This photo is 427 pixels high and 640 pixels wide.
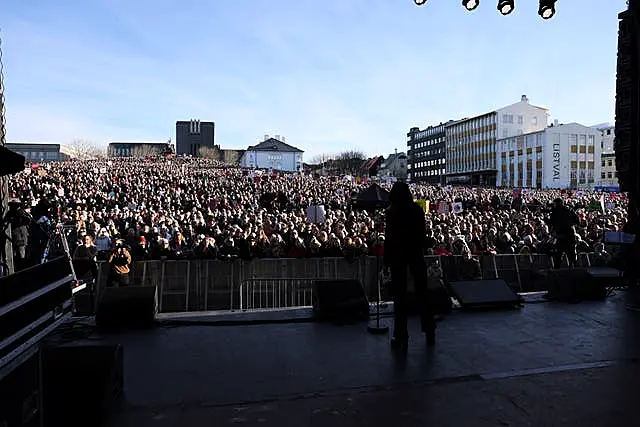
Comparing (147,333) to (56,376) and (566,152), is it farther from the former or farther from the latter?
(566,152)

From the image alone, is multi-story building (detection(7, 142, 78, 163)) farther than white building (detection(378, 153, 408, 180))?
No

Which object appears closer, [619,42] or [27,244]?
[619,42]

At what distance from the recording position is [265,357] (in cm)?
516

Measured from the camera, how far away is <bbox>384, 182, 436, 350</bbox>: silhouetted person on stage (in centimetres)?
527

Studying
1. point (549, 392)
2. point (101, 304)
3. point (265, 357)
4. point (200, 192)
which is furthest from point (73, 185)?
point (549, 392)

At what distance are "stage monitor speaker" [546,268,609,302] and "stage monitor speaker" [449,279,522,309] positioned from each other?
0.95m

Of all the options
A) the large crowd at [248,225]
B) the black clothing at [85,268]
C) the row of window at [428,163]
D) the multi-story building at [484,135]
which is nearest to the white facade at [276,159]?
the row of window at [428,163]

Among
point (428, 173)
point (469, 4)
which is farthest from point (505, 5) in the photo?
point (428, 173)

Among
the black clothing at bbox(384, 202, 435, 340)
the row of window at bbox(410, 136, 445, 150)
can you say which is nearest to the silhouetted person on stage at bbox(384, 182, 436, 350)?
the black clothing at bbox(384, 202, 435, 340)

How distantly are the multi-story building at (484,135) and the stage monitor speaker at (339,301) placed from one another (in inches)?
3998

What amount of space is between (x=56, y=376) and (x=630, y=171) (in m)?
7.58

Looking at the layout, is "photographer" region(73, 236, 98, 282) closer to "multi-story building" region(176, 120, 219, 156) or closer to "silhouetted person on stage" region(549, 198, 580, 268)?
"silhouetted person on stage" region(549, 198, 580, 268)

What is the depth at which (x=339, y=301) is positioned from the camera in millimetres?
6781

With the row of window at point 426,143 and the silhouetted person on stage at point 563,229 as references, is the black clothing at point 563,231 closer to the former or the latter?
the silhouetted person on stage at point 563,229
